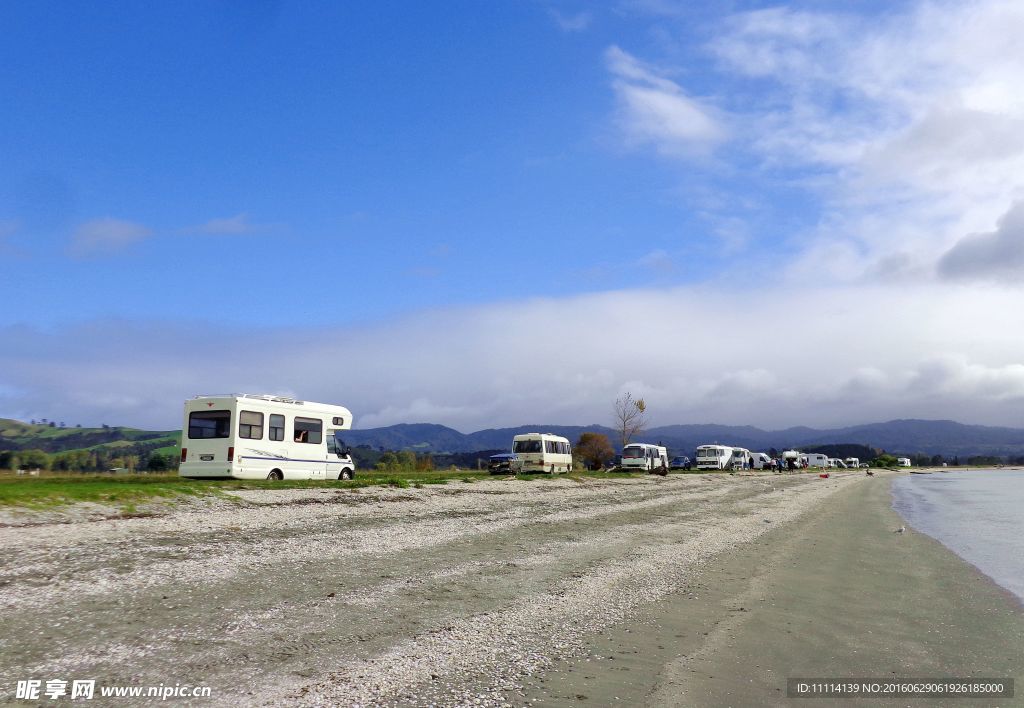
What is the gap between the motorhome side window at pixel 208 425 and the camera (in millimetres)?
24844

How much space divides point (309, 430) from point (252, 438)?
3307 mm

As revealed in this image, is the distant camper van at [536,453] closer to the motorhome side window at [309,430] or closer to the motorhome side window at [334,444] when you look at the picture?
the motorhome side window at [334,444]

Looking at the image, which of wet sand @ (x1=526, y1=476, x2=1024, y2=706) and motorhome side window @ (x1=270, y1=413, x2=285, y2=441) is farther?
motorhome side window @ (x1=270, y1=413, x2=285, y2=441)

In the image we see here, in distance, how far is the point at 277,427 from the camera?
2664 cm

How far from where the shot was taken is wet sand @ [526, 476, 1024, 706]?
23.1 ft

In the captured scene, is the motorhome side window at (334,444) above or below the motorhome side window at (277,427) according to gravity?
below

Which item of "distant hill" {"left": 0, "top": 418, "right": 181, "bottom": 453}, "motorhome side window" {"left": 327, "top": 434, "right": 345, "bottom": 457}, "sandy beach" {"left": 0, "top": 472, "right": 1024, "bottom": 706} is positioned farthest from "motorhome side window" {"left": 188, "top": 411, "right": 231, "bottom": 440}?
"distant hill" {"left": 0, "top": 418, "right": 181, "bottom": 453}

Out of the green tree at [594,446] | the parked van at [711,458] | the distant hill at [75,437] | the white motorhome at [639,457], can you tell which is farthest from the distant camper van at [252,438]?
the distant hill at [75,437]

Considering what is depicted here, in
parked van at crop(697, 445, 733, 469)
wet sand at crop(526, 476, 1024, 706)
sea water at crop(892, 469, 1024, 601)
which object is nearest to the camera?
wet sand at crop(526, 476, 1024, 706)

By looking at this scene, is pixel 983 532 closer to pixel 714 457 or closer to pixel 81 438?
pixel 714 457

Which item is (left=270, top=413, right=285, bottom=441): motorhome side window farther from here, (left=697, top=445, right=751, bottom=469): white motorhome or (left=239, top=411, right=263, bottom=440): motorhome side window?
(left=697, top=445, right=751, bottom=469): white motorhome

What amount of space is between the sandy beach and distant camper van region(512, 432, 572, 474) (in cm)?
2708

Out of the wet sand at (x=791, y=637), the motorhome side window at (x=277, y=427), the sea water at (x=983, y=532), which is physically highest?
the motorhome side window at (x=277, y=427)

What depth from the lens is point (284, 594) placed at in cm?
973
